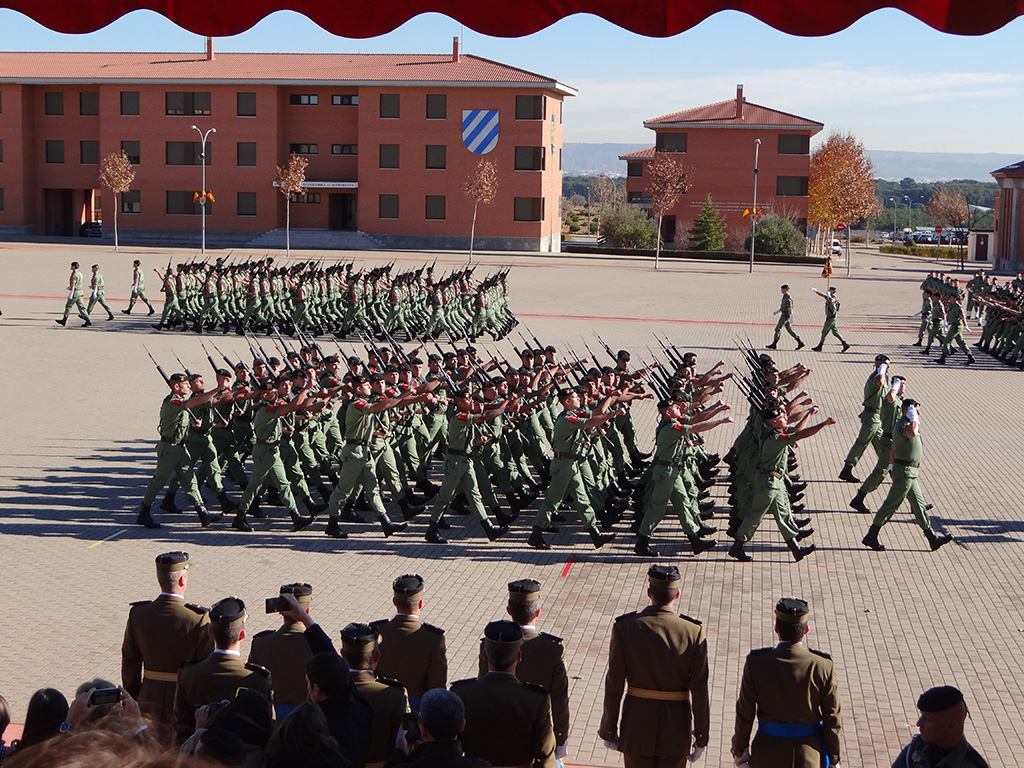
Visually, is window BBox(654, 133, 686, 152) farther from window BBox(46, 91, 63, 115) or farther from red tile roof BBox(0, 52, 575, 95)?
window BBox(46, 91, 63, 115)

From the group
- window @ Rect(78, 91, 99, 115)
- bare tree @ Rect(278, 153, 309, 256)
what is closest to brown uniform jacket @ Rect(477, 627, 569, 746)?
bare tree @ Rect(278, 153, 309, 256)

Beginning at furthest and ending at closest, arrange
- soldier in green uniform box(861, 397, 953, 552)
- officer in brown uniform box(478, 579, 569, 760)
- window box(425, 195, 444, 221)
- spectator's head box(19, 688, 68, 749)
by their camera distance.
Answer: window box(425, 195, 444, 221), soldier in green uniform box(861, 397, 953, 552), officer in brown uniform box(478, 579, 569, 760), spectator's head box(19, 688, 68, 749)

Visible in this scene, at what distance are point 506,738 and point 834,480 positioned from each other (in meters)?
10.4

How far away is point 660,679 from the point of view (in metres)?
5.94

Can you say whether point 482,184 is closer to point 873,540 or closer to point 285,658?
point 873,540

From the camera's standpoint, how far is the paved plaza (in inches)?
319

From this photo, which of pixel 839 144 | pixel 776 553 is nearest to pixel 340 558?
pixel 776 553

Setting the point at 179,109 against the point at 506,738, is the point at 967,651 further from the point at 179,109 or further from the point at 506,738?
the point at 179,109

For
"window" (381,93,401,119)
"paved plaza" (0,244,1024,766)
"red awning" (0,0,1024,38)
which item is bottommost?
"paved plaza" (0,244,1024,766)

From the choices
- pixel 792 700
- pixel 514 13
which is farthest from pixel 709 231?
pixel 514 13

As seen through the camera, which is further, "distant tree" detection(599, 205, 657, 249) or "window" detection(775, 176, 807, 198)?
"window" detection(775, 176, 807, 198)

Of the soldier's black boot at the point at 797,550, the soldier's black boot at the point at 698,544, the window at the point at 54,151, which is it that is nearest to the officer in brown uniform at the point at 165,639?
the soldier's black boot at the point at 698,544

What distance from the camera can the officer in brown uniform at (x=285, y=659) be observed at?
5781mm

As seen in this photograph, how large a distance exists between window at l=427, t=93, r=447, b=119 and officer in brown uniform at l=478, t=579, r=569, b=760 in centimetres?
5416
